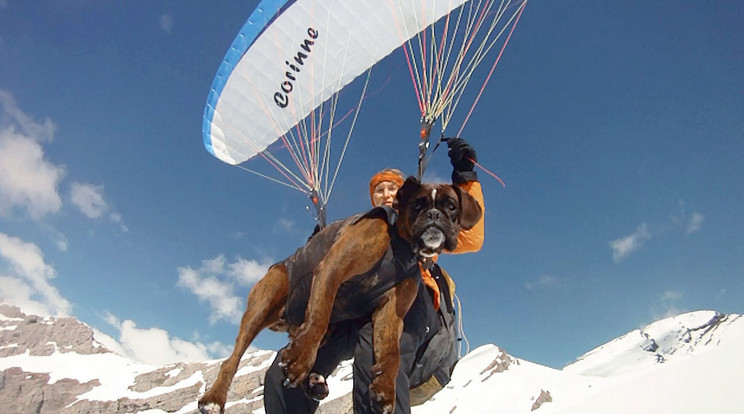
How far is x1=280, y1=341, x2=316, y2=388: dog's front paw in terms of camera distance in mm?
1997

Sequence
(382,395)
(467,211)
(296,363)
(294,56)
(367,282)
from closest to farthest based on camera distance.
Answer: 1. (296,363)
2. (382,395)
3. (367,282)
4. (467,211)
5. (294,56)

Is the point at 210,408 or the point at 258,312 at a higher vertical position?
the point at 258,312

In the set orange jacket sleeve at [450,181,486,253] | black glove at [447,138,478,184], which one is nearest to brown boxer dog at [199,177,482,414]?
orange jacket sleeve at [450,181,486,253]

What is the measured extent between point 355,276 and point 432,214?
0.53 m

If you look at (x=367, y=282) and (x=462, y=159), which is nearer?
(x=367, y=282)

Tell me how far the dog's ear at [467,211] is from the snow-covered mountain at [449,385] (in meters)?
2.42

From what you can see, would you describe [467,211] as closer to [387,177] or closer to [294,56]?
[387,177]

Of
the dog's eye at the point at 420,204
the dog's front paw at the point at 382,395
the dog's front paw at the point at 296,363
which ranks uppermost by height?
the dog's eye at the point at 420,204

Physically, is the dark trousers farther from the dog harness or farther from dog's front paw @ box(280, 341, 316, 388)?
dog's front paw @ box(280, 341, 316, 388)

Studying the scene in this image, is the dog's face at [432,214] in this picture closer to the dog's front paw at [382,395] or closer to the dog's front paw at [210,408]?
the dog's front paw at [382,395]

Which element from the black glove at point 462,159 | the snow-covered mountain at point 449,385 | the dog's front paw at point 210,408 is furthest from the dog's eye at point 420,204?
the snow-covered mountain at point 449,385

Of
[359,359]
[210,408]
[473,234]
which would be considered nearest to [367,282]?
[359,359]

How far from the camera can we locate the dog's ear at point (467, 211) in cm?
257

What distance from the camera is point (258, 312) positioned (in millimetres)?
Answer: 2666
